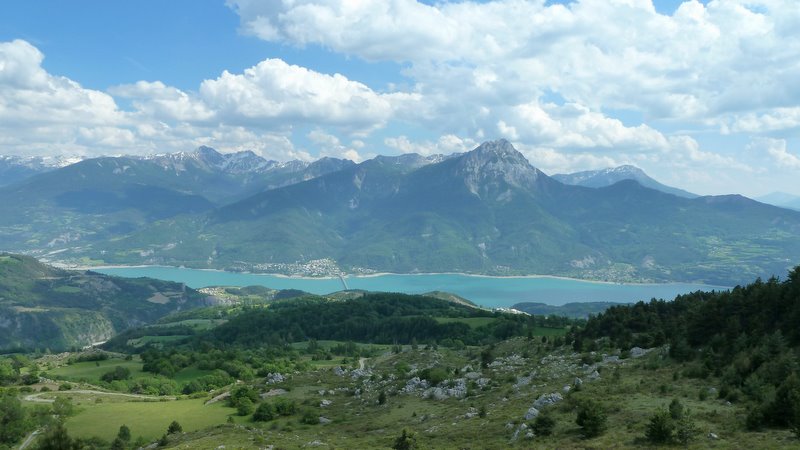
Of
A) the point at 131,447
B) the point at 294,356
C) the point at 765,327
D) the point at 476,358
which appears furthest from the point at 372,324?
the point at 765,327

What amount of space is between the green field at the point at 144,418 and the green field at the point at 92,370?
34.9 meters

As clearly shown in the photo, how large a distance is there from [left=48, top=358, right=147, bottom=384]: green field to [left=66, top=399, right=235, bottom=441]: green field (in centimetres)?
3492

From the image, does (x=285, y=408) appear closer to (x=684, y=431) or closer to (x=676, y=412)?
(x=676, y=412)

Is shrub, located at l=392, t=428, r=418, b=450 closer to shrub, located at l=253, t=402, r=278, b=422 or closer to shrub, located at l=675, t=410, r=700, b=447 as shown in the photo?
shrub, located at l=675, t=410, r=700, b=447

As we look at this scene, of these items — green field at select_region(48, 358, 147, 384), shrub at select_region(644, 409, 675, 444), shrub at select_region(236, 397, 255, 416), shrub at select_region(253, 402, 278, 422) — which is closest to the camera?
shrub at select_region(644, 409, 675, 444)

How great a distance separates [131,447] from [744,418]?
145 feet

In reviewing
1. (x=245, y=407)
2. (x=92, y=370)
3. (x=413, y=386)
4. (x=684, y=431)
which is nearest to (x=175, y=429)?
(x=245, y=407)

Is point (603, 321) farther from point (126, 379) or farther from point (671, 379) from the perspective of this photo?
point (126, 379)

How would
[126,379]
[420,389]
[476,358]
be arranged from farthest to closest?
1. [126,379]
2. [476,358]
3. [420,389]

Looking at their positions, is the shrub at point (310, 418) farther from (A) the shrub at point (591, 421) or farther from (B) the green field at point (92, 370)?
(B) the green field at point (92, 370)

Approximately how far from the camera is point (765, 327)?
39281 mm

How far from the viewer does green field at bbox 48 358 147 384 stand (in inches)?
3565

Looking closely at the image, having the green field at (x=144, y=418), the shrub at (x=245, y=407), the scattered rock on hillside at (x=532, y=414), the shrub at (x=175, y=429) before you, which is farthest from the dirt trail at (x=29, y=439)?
the scattered rock on hillside at (x=532, y=414)

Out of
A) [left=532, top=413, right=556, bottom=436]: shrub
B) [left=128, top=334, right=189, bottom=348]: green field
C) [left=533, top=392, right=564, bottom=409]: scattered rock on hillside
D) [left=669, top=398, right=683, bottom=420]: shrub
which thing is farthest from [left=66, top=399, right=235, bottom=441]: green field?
[left=128, top=334, right=189, bottom=348]: green field
